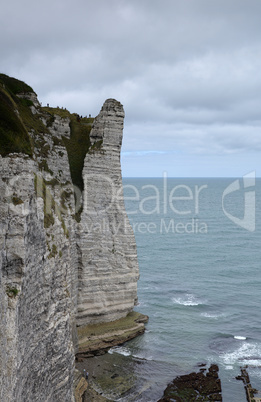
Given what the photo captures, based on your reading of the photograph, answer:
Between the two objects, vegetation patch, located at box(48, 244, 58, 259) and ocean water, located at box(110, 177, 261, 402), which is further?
ocean water, located at box(110, 177, 261, 402)

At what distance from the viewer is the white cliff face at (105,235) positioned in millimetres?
36531

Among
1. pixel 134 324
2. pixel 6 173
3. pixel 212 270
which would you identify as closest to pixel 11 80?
pixel 6 173

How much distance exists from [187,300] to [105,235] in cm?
1671

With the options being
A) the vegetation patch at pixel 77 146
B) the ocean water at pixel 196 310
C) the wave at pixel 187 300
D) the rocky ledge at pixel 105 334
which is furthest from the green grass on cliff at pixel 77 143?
the wave at pixel 187 300

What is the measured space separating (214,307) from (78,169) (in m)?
21.4

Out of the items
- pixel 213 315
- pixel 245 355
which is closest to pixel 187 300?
pixel 213 315

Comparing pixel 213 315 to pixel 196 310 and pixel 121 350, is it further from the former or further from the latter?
→ pixel 121 350

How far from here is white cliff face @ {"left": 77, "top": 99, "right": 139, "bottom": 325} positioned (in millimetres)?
36531

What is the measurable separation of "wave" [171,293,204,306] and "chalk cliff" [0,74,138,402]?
11.3 metres

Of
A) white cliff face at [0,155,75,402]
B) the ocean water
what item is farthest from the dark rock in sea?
white cliff face at [0,155,75,402]

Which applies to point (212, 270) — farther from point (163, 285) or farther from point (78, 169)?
point (78, 169)

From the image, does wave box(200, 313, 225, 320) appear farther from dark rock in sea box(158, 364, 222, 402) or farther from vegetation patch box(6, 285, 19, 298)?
Result: vegetation patch box(6, 285, 19, 298)

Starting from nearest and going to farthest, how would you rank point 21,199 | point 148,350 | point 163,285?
1. point 21,199
2. point 148,350
3. point 163,285

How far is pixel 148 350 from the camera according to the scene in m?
37.8
